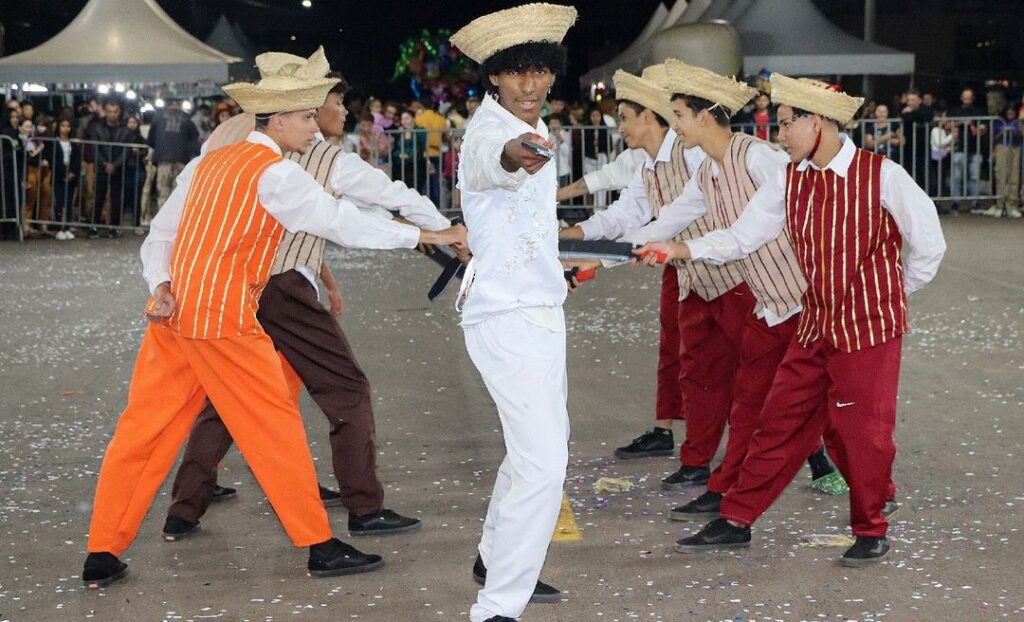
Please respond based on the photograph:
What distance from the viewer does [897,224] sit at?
5.27 m

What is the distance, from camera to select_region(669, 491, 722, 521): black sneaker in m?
6.03

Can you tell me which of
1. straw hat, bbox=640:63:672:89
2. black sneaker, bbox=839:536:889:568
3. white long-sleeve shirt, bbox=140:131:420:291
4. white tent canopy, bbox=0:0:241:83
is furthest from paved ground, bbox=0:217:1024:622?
white tent canopy, bbox=0:0:241:83

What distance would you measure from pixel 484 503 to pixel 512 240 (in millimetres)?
2106

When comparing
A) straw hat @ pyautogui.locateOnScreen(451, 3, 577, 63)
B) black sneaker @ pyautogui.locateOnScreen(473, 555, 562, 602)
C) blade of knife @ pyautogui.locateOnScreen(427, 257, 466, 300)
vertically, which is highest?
straw hat @ pyautogui.locateOnScreen(451, 3, 577, 63)

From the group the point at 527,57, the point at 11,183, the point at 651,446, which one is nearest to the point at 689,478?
the point at 651,446

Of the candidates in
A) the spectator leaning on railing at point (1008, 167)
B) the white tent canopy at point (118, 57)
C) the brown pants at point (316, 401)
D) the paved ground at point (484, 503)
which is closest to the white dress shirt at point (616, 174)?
the paved ground at point (484, 503)

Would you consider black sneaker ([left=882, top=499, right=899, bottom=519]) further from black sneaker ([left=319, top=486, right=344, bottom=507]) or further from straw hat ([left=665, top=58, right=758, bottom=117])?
black sneaker ([left=319, top=486, right=344, bottom=507])

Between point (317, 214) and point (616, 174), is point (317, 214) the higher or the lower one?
the lower one

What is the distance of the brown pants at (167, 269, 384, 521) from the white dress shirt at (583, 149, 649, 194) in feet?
7.77

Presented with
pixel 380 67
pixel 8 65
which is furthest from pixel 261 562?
pixel 380 67

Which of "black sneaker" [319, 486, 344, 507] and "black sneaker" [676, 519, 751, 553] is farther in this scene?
"black sneaker" [319, 486, 344, 507]

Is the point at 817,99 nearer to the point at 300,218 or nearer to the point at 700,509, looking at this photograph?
the point at 700,509

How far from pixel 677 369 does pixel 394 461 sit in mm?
1392

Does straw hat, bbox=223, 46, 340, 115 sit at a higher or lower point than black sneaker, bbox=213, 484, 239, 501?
higher
